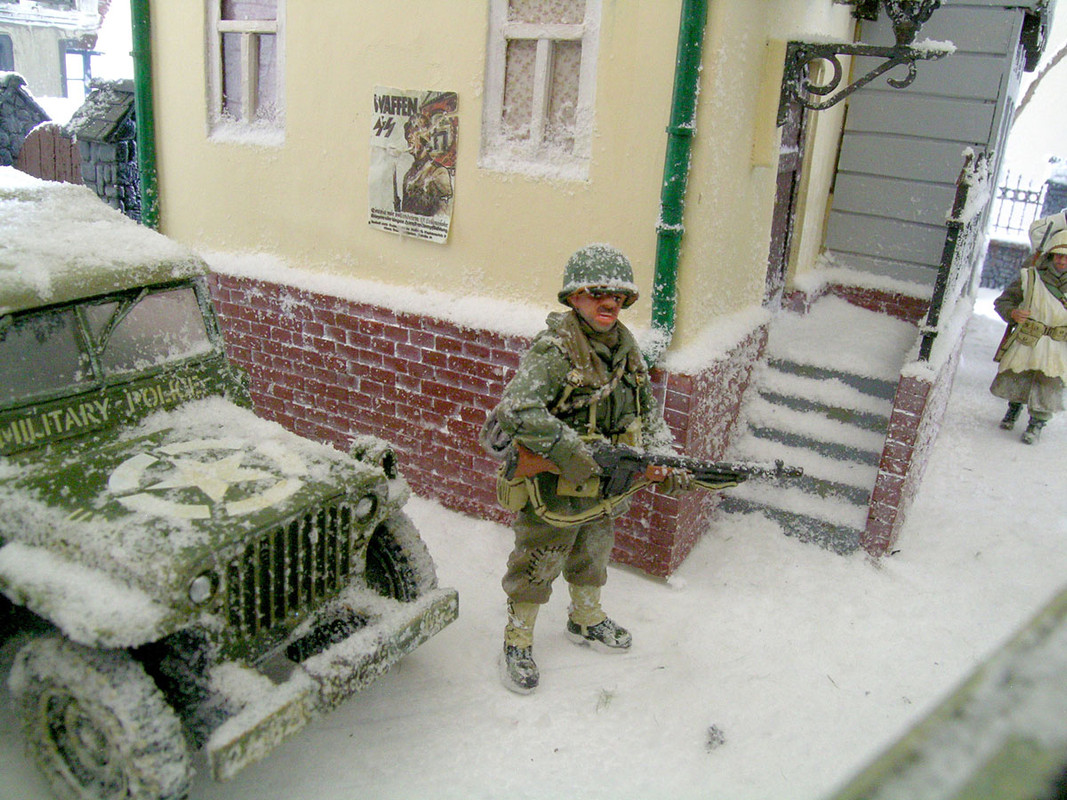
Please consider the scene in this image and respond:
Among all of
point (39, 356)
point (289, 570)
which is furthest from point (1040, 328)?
point (39, 356)

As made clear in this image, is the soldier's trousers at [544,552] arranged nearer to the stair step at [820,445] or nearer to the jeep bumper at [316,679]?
the jeep bumper at [316,679]

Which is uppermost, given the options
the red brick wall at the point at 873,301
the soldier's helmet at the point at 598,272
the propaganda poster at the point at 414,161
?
the propaganda poster at the point at 414,161

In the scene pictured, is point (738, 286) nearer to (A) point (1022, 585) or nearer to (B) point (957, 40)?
(A) point (1022, 585)

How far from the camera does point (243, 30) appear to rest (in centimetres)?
553

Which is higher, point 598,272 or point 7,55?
point 7,55

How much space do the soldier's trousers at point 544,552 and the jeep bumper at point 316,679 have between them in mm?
351

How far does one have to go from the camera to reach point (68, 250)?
136 inches

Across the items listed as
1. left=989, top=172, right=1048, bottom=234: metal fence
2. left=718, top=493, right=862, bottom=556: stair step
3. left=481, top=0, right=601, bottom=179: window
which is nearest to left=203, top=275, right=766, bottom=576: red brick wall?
left=718, top=493, right=862, bottom=556: stair step

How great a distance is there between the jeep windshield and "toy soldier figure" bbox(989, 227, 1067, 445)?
19.9 feet

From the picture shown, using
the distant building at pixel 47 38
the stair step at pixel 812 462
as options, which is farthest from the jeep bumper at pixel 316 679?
the distant building at pixel 47 38

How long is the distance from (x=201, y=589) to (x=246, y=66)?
4.15 m

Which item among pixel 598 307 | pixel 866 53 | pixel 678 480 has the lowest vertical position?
pixel 678 480

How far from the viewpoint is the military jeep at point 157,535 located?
8.69 feet

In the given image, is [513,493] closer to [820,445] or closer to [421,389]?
[421,389]
